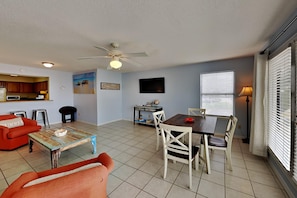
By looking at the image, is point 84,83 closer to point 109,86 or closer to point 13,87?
point 109,86

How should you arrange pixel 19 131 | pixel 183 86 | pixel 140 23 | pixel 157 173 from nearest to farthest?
1. pixel 140 23
2. pixel 157 173
3. pixel 19 131
4. pixel 183 86

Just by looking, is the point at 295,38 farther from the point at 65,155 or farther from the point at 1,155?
the point at 1,155

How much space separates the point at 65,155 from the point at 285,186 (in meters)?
3.73

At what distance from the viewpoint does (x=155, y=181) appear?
6.17 feet

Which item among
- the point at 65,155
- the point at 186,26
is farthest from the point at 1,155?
the point at 186,26

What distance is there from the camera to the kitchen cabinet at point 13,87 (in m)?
5.80

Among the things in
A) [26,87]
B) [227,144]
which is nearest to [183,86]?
[227,144]

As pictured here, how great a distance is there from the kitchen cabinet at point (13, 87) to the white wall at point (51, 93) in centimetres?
259

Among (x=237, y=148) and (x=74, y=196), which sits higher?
(x=74, y=196)

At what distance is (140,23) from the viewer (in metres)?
1.69

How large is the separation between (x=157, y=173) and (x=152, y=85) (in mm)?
3461

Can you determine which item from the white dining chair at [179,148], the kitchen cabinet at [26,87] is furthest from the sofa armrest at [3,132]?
the kitchen cabinet at [26,87]

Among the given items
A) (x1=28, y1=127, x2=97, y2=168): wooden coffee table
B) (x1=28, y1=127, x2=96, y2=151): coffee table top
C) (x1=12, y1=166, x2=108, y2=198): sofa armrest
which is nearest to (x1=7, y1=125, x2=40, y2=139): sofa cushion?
(x1=28, y1=127, x2=97, y2=168): wooden coffee table

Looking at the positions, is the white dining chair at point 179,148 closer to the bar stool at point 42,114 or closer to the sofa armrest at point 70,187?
the sofa armrest at point 70,187
